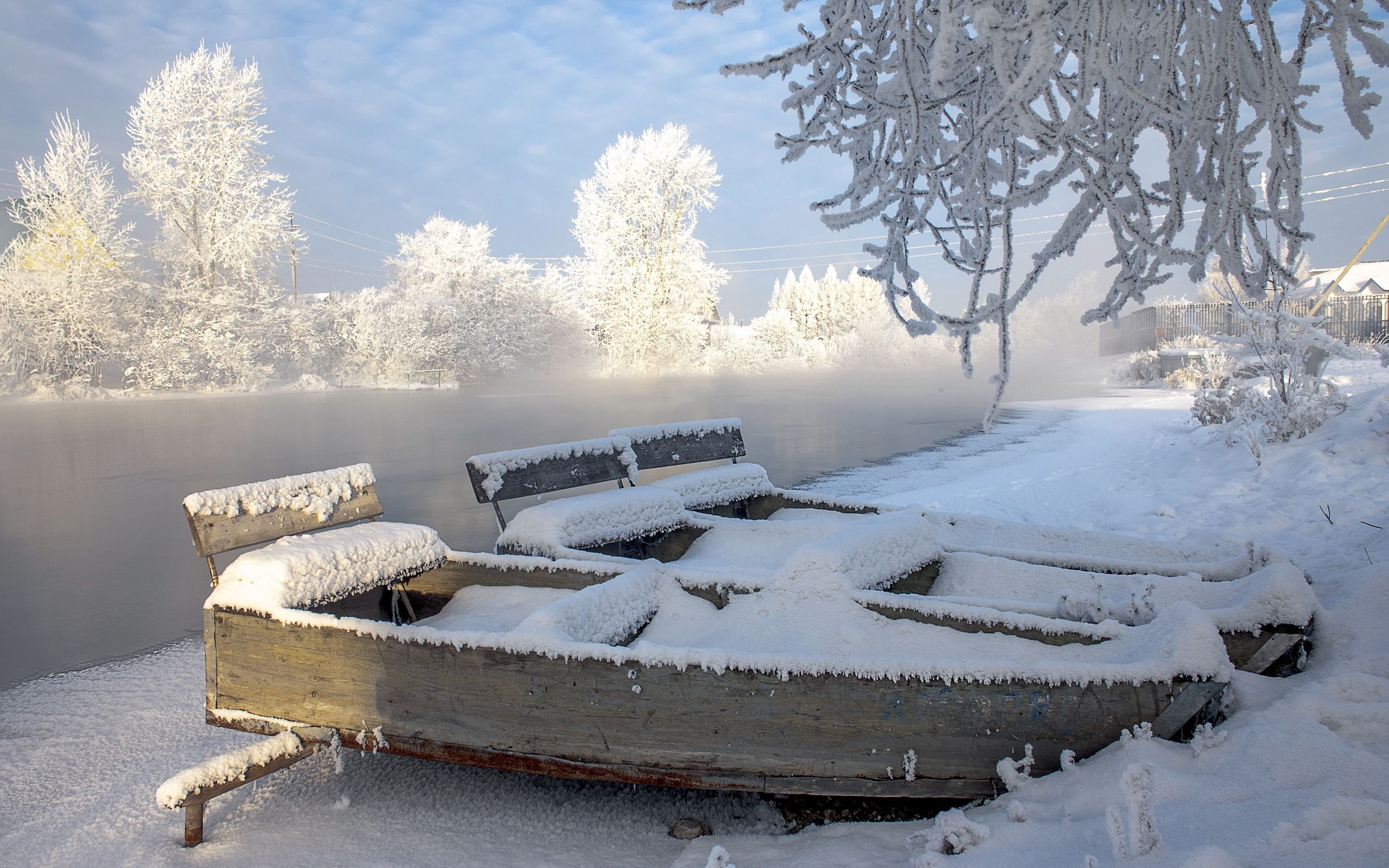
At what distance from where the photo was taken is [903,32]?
1898 mm

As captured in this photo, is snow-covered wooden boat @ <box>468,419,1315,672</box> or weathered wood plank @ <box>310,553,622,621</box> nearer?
snow-covered wooden boat @ <box>468,419,1315,672</box>

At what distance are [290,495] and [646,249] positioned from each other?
28.9m

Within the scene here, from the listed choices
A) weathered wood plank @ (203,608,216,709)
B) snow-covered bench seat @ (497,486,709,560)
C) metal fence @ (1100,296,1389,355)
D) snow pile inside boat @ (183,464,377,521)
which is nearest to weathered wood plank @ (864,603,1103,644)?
snow-covered bench seat @ (497,486,709,560)

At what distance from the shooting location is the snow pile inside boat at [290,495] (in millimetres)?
2689

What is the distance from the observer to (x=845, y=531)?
2.84m

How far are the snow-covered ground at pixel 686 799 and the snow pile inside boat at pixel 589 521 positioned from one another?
95cm

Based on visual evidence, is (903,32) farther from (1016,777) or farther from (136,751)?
(136,751)

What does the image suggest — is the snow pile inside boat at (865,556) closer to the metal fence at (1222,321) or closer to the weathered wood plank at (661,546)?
the weathered wood plank at (661,546)

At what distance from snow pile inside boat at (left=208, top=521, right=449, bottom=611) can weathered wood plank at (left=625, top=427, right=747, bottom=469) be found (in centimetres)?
181

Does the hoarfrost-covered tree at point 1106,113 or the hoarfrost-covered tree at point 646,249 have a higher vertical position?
the hoarfrost-covered tree at point 646,249

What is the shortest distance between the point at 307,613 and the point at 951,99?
259cm

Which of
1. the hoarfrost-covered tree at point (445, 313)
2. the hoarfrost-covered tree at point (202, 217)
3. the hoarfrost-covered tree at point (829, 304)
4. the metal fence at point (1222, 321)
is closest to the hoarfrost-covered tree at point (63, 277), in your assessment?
the hoarfrost-covered tree at point (202, 217)

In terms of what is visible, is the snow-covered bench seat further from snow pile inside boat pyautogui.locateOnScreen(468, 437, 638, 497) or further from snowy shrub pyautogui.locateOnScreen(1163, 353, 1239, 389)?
snowy shrub pyautogui.locateOnScreen(1163, 353, 1239, 389)

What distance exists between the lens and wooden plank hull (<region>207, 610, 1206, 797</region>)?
1985mm
